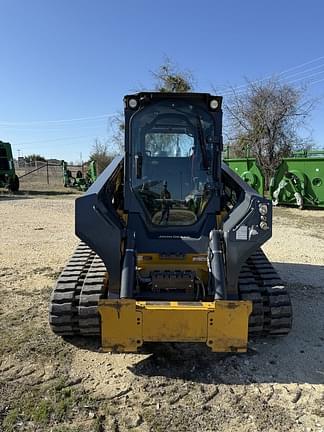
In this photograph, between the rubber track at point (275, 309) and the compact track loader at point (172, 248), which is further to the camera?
the rubber track at point (275, 309)

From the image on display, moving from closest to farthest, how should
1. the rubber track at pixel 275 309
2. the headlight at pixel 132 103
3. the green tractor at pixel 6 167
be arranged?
the rubber track at pixel 275 309 → the headlight at pixel 132 103 → the green tractor at pixel 6 167

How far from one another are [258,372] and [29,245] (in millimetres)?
6344

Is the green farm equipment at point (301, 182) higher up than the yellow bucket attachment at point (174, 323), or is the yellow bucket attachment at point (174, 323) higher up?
the green farm equipment at point (301, 182)

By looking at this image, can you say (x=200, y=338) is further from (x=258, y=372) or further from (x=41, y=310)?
(x=41, y=310)

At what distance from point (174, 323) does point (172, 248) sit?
3.26 ft

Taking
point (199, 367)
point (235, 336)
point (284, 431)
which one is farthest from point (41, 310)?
point (284, 431)

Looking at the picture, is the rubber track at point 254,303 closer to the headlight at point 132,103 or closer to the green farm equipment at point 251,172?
the headlight at point 132,103

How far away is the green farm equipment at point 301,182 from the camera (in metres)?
15.3

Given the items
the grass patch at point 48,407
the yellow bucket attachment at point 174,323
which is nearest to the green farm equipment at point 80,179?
the yellow bucket attachment at point 174,323

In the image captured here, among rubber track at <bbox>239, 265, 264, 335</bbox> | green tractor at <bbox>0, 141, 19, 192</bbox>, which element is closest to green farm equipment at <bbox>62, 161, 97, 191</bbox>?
green tractor at <bbox>0, 141, 19, 192</bbox>

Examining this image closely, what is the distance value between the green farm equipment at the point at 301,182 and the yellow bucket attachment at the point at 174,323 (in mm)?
12834

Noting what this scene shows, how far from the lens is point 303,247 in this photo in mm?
9141

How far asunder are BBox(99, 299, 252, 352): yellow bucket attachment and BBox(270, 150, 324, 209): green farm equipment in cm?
1283

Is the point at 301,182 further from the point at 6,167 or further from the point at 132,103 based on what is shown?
the point at 6,167
